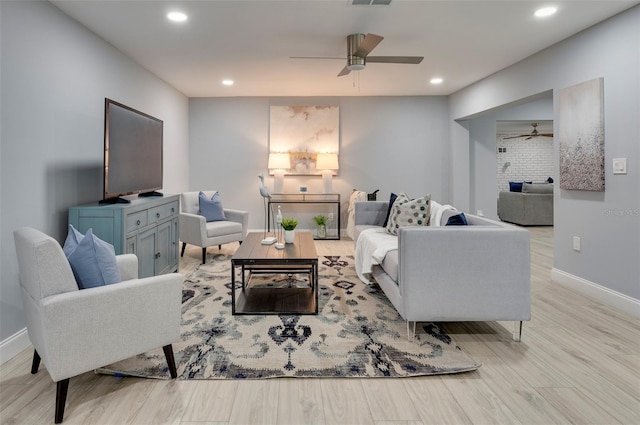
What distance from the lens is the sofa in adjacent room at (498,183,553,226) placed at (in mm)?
7344

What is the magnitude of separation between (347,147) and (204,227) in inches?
117

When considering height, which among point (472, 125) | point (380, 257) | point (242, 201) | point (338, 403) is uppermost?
point (472, 125)

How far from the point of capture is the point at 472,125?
257 inches

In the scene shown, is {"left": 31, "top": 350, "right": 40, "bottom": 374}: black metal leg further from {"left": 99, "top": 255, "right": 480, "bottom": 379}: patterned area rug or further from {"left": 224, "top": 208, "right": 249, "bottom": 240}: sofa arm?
{"left": 224, "top": 208, "right": 249, "bottom": 240}: sofa arm

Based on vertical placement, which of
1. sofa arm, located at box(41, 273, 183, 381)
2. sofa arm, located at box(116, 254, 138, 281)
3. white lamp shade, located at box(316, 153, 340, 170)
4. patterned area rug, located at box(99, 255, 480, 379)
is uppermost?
white lamp shade, located at box(316, 153, 340, 170)

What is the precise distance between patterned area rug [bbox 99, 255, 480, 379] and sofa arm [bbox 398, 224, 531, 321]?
0.25 meters

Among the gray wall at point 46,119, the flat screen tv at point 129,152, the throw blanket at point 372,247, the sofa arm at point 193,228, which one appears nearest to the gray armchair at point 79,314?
the gray wall at point 46,119

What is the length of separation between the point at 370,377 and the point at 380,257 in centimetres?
119

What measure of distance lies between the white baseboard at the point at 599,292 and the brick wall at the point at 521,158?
21.3 feet

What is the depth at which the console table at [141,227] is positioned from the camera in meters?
2.80

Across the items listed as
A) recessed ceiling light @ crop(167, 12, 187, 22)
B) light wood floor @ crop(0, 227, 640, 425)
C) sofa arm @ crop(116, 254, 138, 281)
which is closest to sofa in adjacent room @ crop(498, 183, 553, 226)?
light wood floor @ crop(0, 227, 640, 425)

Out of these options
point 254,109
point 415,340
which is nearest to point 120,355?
point 415,340

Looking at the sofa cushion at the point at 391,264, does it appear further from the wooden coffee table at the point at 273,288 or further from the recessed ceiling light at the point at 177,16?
the recessed ceiling light at the point at 177,16

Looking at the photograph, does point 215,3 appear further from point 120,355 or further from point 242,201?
point 242,201
